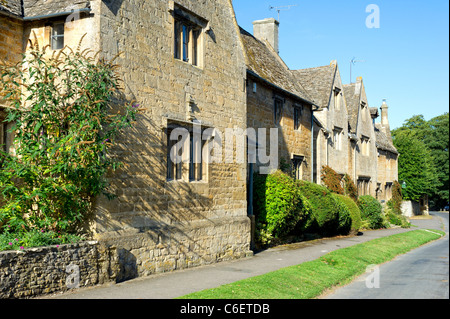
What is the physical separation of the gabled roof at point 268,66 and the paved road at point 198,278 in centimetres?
700

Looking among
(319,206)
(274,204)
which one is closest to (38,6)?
(274,204)

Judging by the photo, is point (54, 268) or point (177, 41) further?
point (177, 41)

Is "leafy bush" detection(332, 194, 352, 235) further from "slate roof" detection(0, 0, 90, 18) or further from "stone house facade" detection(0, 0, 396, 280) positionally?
"slate roof" detection(0, 0, 90, 18)

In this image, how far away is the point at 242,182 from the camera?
49.2ft

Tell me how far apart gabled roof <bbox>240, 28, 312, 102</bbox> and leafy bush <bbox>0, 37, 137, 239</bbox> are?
939 cm

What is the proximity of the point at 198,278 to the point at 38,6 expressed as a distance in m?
7.31

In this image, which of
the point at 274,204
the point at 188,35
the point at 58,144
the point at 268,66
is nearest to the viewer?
the point at 58,144

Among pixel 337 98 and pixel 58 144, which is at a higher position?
pixel 337 98

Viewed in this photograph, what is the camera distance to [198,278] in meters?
10.7

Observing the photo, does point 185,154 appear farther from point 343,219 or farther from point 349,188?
point 349,188

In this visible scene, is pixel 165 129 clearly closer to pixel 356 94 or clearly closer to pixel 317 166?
pixel 317 166
